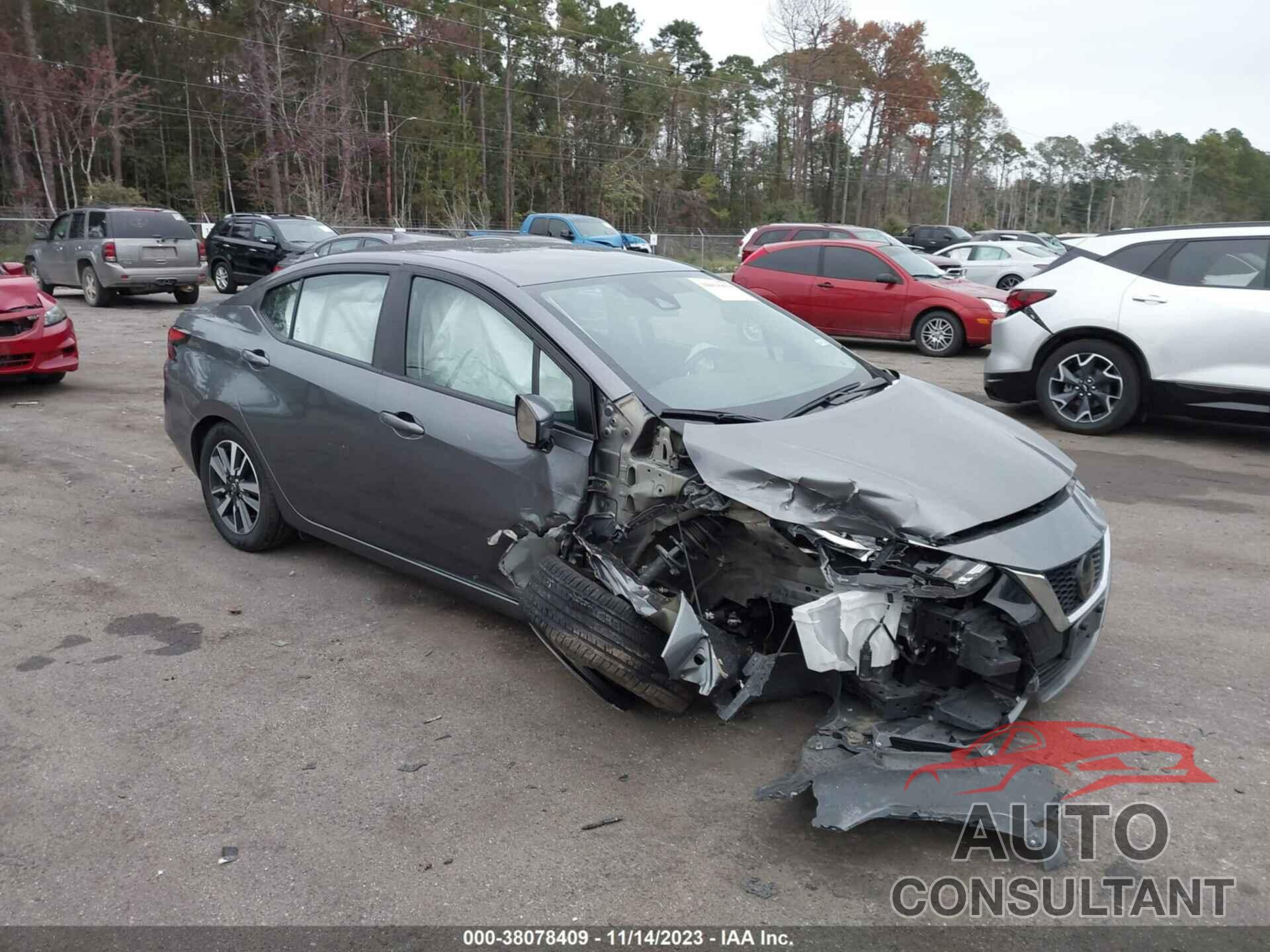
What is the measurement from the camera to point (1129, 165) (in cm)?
9388

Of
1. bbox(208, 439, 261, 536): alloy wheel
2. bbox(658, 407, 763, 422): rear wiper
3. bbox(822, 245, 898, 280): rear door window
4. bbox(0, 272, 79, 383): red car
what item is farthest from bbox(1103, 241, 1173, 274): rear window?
bbox(0, 272, 79, 383): red car

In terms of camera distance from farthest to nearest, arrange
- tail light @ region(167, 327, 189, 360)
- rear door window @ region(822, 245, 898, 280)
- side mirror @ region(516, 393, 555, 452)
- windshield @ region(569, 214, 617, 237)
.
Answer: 1. windshield @ region(569, 214, 617, 237)
2. rear door window @ region(822, 245, 898, 280)
3. tail light @ region(167, 327, 189, 360)
4. side mirror @ region(516, 393, 555, 452)

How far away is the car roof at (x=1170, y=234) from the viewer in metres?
7.76

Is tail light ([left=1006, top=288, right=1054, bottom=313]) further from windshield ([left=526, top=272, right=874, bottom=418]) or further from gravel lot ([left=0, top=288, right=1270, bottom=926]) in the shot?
windshield ([left=526, top=272, right=874, bottom=418])

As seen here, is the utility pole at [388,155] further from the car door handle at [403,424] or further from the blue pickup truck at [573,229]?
the car door handle at [403,424]

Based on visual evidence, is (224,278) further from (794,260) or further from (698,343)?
(698,343)

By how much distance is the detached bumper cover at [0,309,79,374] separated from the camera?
365 inches

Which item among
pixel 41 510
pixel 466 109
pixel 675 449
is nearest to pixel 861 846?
pixel 675 449

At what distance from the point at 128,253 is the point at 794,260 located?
11.7 metres

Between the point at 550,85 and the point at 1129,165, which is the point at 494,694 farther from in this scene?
the point at 1129,165

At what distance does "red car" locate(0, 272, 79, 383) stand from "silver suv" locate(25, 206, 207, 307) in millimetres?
8413

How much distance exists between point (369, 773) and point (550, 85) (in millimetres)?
55840

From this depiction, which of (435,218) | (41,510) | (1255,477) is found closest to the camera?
(41,510)

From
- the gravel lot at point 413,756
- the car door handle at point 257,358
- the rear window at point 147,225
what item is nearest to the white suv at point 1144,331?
the gravel lot at point 413,756
